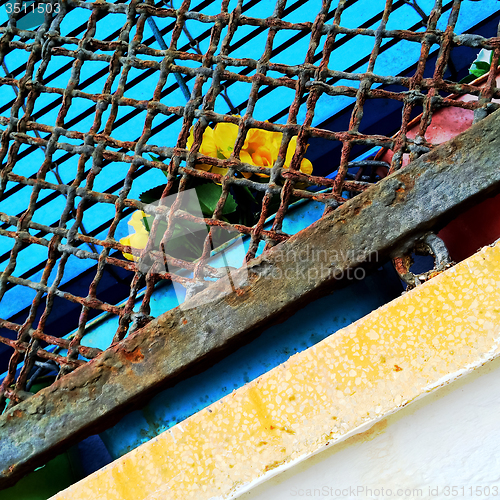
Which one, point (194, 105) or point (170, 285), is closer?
point (194, 105)

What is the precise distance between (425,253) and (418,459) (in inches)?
11.3

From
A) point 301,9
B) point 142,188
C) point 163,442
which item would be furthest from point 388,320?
point 301,9

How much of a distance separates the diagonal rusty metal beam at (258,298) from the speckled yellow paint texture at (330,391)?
8 cm

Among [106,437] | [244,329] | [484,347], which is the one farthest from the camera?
[106,437]

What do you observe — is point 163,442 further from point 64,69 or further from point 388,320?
point 64,69

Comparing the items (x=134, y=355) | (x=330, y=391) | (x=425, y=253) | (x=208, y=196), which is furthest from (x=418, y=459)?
(x=208, y=196)

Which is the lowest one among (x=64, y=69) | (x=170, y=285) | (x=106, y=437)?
(x=106, y=437)

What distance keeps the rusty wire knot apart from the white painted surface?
15 centimetres

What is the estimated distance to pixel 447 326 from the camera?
577mm

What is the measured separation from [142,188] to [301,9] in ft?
2.34

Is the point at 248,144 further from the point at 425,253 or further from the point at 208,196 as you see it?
the point at 425,253

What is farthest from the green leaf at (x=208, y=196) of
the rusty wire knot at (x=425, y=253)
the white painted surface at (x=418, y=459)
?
the white painted surface at (x=418, y=459)

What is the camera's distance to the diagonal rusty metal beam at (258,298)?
633mm

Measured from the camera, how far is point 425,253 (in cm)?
66
